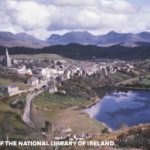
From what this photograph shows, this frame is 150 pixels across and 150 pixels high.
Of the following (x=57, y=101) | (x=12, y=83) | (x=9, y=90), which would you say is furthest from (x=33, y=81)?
(x=57, y=101)

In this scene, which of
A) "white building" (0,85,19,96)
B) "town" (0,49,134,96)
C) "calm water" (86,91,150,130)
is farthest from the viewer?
"town" (0,49,134,96)

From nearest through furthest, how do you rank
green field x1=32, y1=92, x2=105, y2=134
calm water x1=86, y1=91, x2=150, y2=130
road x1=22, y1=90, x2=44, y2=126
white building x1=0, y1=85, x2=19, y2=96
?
1. road x1=22, y1=90, x2=44, y2=126
2. green field x1=32, y1=92, x2=105, y2=134
3. calm water x1=86, y1=91, x2=150, y2=130
4. white building x1=0, y1=85, x2=19, y2=96

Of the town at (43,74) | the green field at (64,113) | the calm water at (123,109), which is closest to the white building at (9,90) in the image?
the town at (43,74)

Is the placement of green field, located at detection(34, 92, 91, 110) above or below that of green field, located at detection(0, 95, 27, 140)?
below

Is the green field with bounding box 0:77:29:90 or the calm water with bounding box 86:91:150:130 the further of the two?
the green field with bounding box 0:77:29:90

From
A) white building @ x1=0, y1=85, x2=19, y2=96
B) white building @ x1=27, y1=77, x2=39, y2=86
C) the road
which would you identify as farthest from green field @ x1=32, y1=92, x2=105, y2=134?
white building @ x1=27, y1=77, x2=39, y2=86

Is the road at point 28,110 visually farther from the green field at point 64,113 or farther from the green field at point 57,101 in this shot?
the green field at point 57,101

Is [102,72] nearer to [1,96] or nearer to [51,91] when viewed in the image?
[51,91]

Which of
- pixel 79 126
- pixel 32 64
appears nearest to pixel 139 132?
pixel 79 126

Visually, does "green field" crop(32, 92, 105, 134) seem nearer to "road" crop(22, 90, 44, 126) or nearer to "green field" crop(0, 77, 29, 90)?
"road" crop(22, 90, 44, 126)
